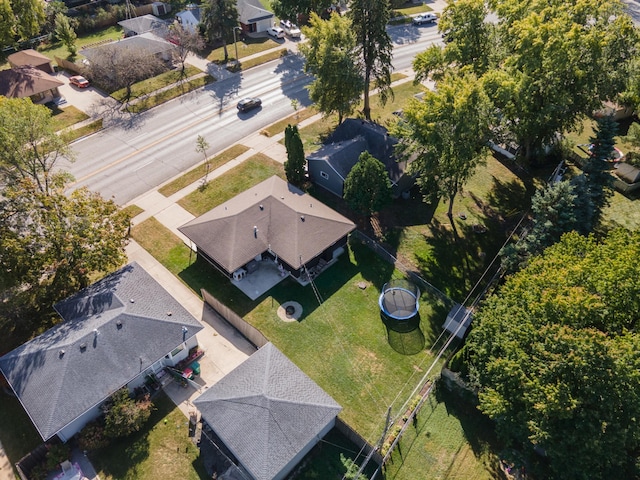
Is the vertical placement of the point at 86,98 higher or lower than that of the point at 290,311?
higher

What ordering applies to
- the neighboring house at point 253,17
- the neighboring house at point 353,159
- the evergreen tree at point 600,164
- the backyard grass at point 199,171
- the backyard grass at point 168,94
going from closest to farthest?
the evergreen tree at point 600,164, the neighboring house at point 353,159, the backyard grass at point 199,171, the backyard grass at point 168,94, the neighboring house at point 253,17

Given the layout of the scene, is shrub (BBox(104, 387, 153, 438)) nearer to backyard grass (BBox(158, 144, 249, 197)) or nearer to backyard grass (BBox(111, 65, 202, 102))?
backyard grass (BBox(158, 144, 249, 197))

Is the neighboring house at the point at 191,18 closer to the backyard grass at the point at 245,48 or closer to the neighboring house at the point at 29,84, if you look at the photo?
the backyard grass at the point at 245,48

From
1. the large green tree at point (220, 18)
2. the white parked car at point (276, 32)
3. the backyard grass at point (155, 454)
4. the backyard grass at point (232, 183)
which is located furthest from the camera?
the white parked car at point (276, 32)

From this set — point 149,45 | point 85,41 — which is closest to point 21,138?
point 149,45

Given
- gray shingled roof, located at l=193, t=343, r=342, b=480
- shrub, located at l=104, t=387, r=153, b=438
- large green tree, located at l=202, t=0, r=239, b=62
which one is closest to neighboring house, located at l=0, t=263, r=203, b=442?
shrub, located at l=104, t=387, r=153, b=438

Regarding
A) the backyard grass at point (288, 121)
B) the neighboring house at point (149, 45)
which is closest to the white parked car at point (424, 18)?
the backyard grass at point (288, 121)

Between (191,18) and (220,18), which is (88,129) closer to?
(220,18)
